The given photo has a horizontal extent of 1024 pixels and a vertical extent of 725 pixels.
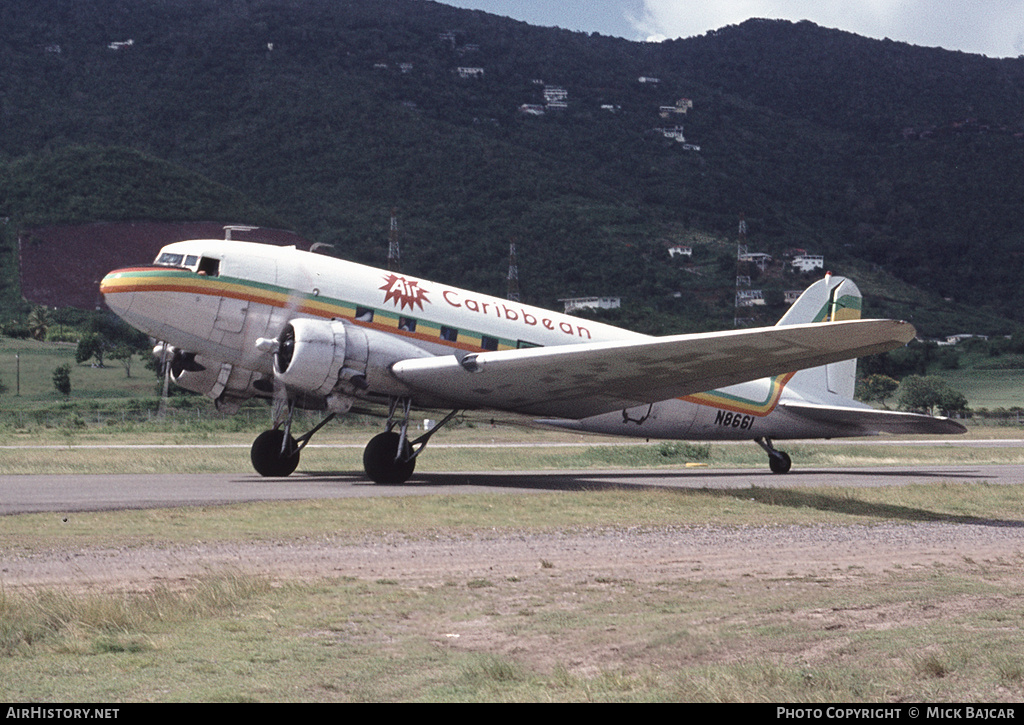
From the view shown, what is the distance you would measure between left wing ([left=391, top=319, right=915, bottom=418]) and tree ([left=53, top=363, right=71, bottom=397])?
245ft

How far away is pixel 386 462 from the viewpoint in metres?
24.0

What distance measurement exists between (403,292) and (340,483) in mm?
4469

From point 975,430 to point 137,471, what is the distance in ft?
202

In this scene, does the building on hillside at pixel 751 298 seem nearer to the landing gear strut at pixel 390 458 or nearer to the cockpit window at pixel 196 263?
the landing gear strut at pixel 390 458

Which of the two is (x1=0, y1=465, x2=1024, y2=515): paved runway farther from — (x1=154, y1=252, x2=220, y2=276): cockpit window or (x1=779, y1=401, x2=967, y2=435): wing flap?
(x1=154, y1=252, x2=220, y2=276): cockpit window

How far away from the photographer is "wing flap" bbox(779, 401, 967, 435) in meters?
27.7

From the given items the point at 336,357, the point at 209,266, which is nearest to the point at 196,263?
the point at 209,266

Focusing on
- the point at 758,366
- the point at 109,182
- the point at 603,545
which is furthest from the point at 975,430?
the point at 109,182

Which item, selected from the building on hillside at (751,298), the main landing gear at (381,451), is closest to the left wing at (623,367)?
the main landing gear at (381,451)

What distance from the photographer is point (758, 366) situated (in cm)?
2248

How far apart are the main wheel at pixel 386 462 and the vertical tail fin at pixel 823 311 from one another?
38.8ft

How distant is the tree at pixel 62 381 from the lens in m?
90.8

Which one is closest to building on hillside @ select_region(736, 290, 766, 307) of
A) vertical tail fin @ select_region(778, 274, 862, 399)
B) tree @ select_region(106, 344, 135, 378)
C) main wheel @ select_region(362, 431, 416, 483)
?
tree @ select_region(106, 344, 135, 378)

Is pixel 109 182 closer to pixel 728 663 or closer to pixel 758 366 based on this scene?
pixel 758 366
